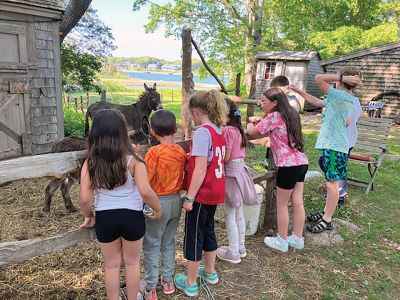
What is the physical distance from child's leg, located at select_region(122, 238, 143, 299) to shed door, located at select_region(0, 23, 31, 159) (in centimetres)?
571

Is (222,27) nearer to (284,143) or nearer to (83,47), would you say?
(83,47)

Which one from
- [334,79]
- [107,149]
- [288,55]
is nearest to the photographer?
[107,149]

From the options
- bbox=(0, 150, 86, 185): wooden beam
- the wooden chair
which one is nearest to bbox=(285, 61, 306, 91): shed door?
the wooden chair

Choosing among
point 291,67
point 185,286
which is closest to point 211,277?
point 185,286

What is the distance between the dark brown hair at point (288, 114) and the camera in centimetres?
339

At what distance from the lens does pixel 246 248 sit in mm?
3896

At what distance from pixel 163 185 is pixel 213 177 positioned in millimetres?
426

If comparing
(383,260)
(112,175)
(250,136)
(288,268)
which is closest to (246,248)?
(288,268)

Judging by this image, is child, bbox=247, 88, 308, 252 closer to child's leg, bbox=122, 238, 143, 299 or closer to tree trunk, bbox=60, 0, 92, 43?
child's leg, bbox=122, 238, 143, 299

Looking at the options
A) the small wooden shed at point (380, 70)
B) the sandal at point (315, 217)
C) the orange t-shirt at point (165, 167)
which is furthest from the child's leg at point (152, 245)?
the small wooden shed at point (380, 70)

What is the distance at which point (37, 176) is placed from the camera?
8.01 ft

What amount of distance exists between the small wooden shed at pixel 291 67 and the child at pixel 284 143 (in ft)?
53.8

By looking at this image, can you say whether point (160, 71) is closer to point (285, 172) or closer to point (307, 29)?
point (307, 29)

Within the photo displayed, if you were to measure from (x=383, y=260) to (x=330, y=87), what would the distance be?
2.09 metres
